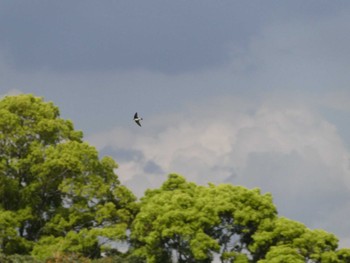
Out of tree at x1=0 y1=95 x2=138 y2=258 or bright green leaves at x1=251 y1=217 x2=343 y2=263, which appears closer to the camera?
bright green leaves at x1=251 y1=217 x2=343 y2=263

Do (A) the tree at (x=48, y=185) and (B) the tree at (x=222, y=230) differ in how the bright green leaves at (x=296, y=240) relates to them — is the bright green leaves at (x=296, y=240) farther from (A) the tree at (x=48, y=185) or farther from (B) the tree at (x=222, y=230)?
(A) the tree at (x=48, y=185)

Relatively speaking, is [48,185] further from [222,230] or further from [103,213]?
[222,230]

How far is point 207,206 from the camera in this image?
3916 centimetres

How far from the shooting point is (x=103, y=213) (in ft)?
138

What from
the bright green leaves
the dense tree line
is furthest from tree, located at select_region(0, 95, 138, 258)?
the bright green leaves

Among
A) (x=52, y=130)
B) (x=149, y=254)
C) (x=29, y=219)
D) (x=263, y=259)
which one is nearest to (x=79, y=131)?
(x=52, y=130)

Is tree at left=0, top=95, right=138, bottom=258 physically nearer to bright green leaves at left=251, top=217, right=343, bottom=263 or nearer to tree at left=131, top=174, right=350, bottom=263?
tree at left=131, top=174, right=350, bottom=263

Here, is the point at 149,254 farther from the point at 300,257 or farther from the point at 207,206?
the point at 300,257

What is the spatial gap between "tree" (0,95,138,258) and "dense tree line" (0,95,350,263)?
44 mm

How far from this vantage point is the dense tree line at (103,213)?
39031 mm

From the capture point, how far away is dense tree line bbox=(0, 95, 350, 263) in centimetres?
3903

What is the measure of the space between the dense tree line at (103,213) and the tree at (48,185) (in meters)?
0.04

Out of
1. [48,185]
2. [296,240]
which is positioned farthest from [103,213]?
[296,240]

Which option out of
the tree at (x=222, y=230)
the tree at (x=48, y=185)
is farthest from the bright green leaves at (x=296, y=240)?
the tree at (x=48, y=185)
